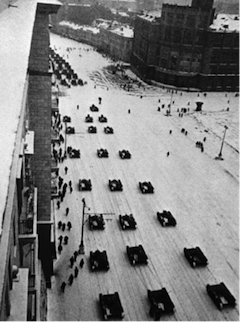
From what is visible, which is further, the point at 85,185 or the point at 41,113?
the point at 85,185

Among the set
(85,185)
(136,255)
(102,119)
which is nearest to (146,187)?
(85,185)

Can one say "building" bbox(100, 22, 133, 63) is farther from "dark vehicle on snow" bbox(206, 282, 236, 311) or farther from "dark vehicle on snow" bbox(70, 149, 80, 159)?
"dark vehicle on snow" bbox(206, 282, 236, 311)

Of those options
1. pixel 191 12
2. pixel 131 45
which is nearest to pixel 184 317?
pixel 191 12

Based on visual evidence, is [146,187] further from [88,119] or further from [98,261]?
[88,119]

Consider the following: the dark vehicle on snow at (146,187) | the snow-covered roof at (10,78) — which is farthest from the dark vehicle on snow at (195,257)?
the snow-covered roof at (10,78)

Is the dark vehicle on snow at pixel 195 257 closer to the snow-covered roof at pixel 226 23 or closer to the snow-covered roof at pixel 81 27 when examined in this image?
the snow-covered roof at pixel 226 23

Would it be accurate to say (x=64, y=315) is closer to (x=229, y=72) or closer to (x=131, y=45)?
(x=229, y=72)
